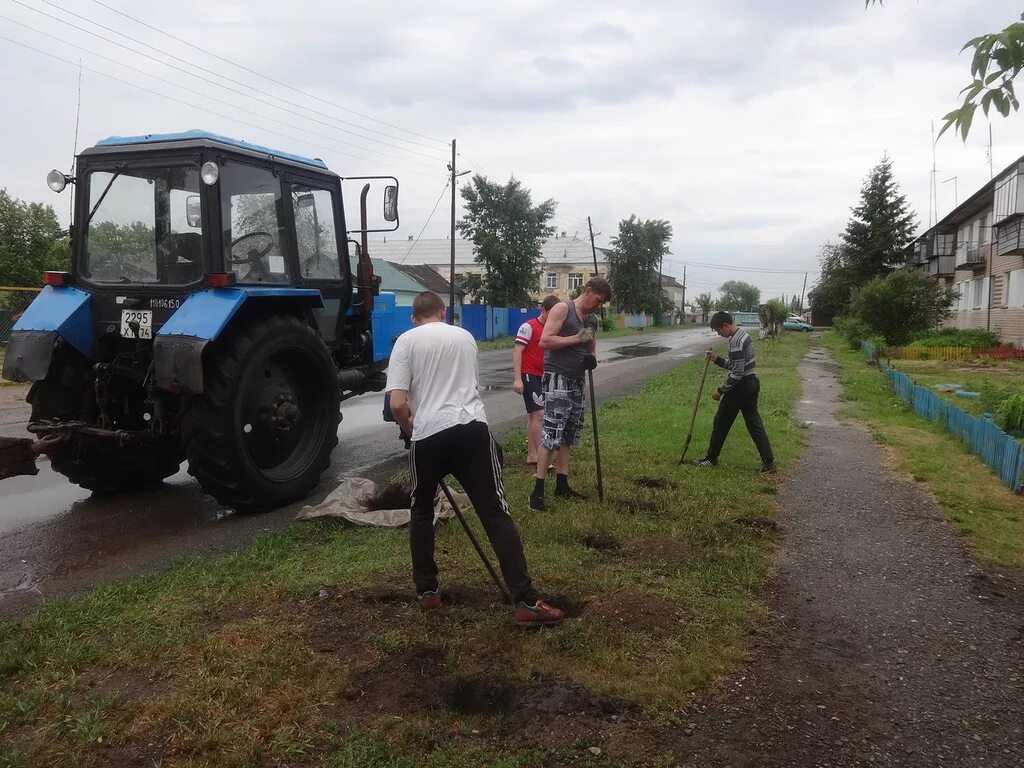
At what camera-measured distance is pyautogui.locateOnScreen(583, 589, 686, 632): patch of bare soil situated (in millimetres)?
3891

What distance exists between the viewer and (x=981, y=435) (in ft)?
27.9

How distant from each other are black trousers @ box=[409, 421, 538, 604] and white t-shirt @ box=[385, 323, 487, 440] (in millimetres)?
64

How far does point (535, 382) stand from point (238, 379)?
2824 millimetres

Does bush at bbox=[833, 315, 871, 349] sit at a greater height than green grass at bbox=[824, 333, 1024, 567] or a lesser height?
greater

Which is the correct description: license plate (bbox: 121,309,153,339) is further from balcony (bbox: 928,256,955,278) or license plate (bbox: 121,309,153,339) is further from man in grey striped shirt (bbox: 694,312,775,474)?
balcony (bbox: 928,256,955,278)

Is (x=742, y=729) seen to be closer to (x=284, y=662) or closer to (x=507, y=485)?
(x=284, y=662)

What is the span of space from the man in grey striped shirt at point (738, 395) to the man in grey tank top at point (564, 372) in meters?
2.00

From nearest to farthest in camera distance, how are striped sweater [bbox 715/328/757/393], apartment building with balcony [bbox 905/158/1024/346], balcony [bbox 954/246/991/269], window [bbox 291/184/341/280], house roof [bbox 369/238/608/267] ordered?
window [bbox 291/184/341/280]
striped sweater [bbox 715/328/757/393]
apartment building with balcony [bbox 905/158/1024/346]
balcony [bbox 954/246/991/269]
house roof [bbox 369/238/608/267]

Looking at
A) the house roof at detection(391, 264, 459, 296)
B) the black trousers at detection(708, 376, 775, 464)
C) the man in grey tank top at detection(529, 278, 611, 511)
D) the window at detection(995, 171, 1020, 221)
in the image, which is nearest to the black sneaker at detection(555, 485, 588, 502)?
the man in grey tank top at detection(529, 278, 611, 511)

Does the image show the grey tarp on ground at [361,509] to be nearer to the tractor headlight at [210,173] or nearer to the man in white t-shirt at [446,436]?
the man in white t-shirt at [446,436]

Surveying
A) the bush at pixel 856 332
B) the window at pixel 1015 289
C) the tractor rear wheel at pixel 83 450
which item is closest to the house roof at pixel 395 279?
the bush at pixel 856 332

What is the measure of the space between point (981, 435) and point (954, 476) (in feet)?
3.76

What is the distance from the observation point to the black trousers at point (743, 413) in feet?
25.3

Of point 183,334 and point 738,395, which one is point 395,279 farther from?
point 183,334
